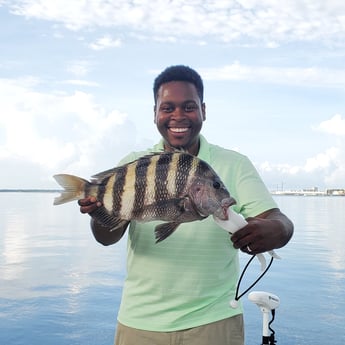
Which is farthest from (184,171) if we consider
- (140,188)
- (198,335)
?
(198,335)

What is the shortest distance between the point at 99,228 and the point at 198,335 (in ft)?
2.34

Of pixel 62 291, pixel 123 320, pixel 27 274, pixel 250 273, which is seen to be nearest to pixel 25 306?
pixel 62 291

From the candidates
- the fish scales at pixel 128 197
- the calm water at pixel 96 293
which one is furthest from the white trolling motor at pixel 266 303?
the calm water at pixel 96 293

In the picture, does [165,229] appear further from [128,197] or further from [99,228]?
[99,228]

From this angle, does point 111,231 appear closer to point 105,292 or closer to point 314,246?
point 105,292

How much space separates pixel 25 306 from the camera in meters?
9.80

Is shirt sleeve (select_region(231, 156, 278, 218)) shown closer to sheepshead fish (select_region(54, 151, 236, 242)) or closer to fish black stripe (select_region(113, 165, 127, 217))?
sheepshead fish (select_region(54, 151, 236, 242))

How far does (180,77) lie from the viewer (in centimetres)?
290

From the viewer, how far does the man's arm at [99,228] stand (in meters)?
2.54

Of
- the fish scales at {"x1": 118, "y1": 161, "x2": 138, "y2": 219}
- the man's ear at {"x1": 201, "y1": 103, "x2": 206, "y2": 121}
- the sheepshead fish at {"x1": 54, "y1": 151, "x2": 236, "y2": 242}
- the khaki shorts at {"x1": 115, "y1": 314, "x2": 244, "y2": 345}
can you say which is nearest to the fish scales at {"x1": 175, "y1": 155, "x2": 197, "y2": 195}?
the sheepshead fish at {"x1": 54, "y1": 151, "x2": 236, "y2": 242}

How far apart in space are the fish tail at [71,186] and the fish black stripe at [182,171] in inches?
18.4

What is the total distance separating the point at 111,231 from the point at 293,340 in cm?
632

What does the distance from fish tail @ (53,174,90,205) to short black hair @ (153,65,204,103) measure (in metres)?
0.74

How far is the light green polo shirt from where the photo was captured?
2.64 meters
